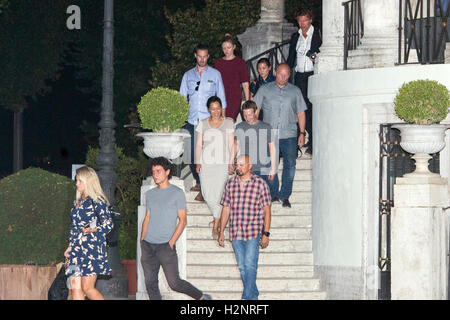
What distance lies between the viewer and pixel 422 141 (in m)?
14.7

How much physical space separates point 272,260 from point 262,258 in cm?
14

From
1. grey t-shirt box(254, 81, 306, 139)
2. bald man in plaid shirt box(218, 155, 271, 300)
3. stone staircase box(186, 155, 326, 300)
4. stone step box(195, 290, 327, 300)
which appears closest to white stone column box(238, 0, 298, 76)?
grey t-shirt box(254, 81, 306, 139)

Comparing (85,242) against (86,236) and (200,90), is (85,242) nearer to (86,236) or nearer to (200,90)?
(86,236)

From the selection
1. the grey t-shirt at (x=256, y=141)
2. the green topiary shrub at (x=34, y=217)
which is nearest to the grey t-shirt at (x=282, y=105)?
the grey t-shirt at (x=256, y=141)

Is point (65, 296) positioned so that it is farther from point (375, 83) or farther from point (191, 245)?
point (375, 83)

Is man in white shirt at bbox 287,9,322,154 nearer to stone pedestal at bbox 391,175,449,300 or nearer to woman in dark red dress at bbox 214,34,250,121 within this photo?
woman in dark red dress at bbox 214,34,250,121

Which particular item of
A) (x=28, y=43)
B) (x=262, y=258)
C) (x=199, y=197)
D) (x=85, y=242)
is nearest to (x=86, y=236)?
(x=85, y=242)

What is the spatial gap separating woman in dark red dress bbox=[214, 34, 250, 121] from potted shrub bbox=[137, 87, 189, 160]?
7.45 ft

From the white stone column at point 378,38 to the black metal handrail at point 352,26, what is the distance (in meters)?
0.33

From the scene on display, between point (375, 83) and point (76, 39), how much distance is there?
18.2 metres

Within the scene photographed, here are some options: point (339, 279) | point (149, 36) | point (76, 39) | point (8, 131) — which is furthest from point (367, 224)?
point (8, 131)

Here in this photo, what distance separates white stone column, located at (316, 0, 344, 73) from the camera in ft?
56.5

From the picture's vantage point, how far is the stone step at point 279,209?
17.1m

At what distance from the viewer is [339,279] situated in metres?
16.0
